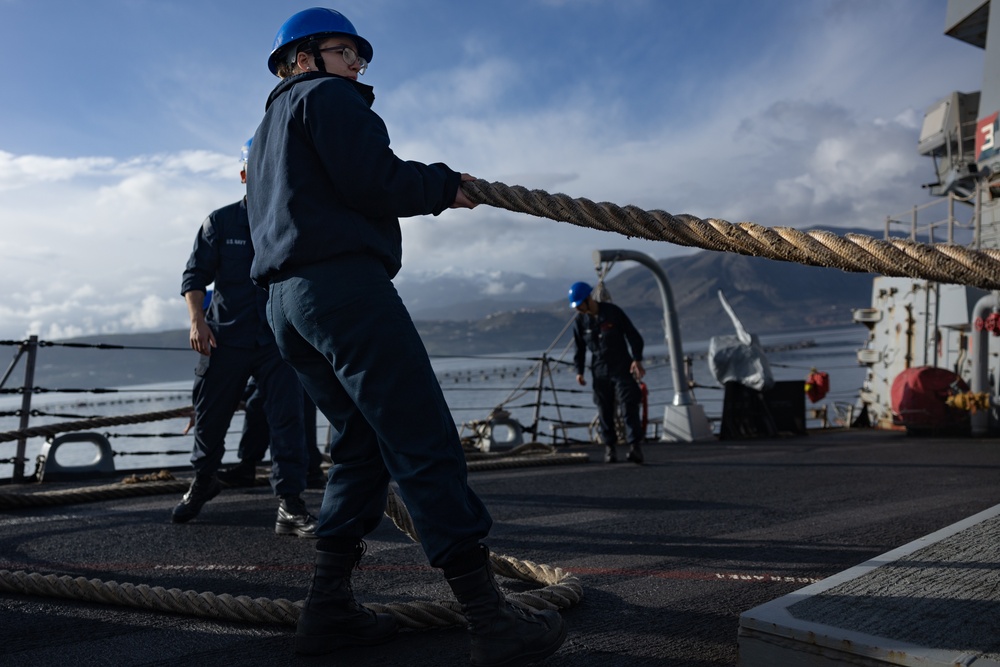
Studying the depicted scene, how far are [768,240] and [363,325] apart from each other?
101 cm

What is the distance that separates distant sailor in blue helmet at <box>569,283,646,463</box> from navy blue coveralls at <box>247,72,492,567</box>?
5836 millimetres

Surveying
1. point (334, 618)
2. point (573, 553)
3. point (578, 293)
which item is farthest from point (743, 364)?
point (334, 618)

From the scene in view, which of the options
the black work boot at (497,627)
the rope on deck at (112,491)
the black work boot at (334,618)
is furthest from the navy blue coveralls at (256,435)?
the black work boot at (497,627)

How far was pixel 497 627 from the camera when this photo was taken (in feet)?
6.37

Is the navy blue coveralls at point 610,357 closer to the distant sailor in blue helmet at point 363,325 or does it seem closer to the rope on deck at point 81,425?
the rope on deck at point 81,425

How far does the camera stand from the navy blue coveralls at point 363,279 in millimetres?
1979

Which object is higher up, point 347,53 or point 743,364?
point 347,53

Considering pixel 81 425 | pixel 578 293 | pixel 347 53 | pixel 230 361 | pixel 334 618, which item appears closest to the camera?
pixel 334 618

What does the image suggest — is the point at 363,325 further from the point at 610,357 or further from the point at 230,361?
the point at 610,357

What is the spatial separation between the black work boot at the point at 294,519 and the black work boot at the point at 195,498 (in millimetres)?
552

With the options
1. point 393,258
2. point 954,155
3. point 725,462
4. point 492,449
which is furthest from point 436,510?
point 954,155

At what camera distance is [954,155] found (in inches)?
898

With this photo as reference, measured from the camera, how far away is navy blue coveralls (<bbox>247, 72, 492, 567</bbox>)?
1979 mm

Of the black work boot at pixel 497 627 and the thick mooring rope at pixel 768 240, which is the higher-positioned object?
the thick mooring rope at pixel 768 240
